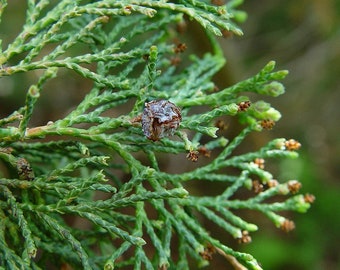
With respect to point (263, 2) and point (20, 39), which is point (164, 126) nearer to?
point (20, 39)

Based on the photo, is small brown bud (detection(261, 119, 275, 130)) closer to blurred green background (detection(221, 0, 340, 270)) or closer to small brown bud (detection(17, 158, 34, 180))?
small brown bud (detection(17, 158, 34, 180))

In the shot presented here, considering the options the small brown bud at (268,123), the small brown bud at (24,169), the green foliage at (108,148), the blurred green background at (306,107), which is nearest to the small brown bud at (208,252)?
the green foliage at (108,148)

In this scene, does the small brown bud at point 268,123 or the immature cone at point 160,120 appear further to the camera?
the small brown bud at point 268,123

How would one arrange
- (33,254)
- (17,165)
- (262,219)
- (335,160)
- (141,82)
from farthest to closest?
(335,160) < (262,219) < (141,82) < (17,165) < (33,254)

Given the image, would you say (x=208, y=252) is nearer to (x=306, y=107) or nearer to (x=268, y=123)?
(x=268, y=123)

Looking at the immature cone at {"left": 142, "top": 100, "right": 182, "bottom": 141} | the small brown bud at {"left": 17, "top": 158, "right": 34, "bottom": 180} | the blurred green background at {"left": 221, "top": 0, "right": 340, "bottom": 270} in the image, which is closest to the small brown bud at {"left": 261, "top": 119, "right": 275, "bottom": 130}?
the immature cone at {"left": 142, "top": 100, "right": 182, "bottom": 141}

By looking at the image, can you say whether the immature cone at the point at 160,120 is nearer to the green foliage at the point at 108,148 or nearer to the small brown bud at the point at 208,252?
the green foliage at the point at 108,148

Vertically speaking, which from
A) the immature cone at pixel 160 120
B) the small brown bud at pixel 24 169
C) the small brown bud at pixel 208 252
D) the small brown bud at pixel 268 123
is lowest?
the small brown bud at pixel 208 252

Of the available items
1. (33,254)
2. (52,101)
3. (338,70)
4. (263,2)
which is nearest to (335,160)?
(338,70)
